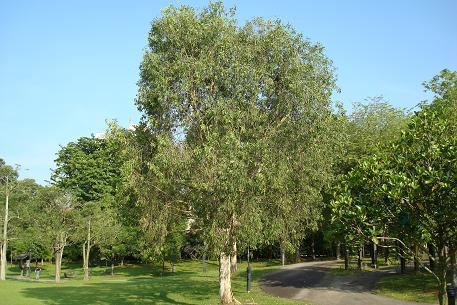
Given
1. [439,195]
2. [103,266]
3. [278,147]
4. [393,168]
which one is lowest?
[103,266]

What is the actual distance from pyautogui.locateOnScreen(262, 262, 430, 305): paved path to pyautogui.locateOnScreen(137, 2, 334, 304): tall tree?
5.68 m

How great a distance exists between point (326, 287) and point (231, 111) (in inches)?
665

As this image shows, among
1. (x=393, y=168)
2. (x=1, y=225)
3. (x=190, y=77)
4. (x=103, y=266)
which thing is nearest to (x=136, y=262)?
(x=103, y=266)

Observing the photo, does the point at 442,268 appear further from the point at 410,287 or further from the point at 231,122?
the point at 410,287

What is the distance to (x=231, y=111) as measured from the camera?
20.8 meters

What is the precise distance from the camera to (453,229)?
10.8 metres

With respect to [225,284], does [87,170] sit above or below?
above

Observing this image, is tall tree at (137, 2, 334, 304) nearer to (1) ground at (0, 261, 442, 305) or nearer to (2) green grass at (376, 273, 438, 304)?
(1) ground at (0, 261, 442, 305)

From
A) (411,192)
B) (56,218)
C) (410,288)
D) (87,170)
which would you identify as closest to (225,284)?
(410,288)

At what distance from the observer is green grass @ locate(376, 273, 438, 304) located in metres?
26.2

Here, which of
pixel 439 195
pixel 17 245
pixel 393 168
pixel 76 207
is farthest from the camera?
pixel 17 245

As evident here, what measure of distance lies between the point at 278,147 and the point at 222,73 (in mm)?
4714

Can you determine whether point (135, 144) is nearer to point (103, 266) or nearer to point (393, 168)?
point (393, 168)

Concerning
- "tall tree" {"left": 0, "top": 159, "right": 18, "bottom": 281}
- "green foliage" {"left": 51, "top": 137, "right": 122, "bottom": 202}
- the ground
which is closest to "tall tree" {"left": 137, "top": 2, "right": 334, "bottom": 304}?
the ground
